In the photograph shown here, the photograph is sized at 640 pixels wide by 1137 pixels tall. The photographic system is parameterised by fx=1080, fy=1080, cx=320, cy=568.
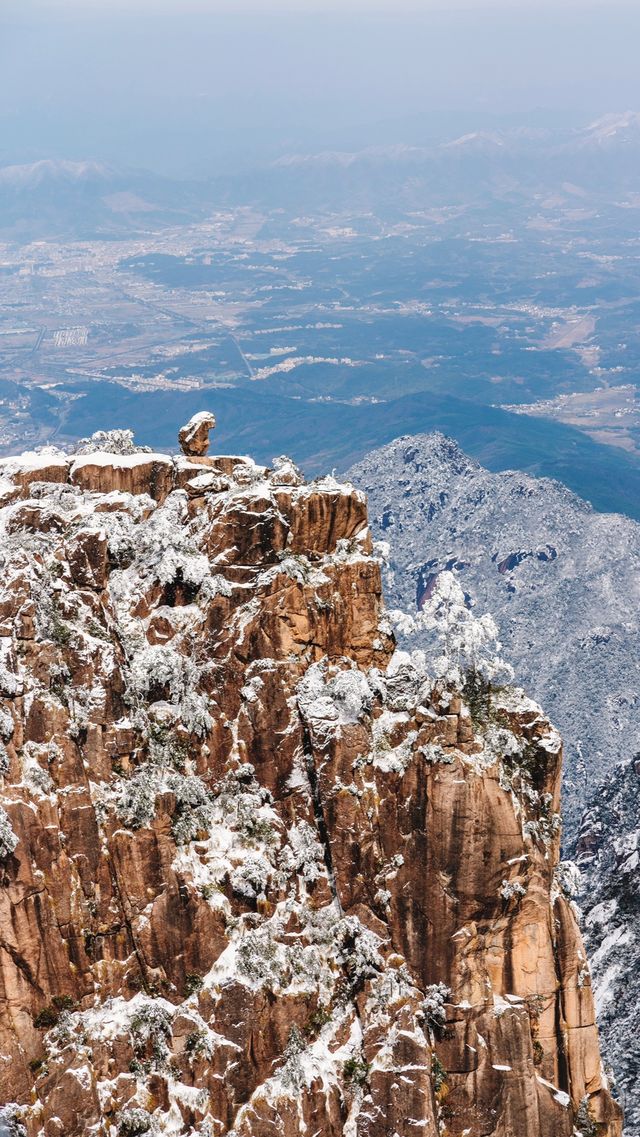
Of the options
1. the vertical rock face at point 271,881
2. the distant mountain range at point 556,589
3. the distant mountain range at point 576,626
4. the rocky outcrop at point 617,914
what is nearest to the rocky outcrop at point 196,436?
→ the vertical rock face at point 271,881

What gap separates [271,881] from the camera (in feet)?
147

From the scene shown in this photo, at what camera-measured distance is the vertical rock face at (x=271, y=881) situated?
4241 centimetres

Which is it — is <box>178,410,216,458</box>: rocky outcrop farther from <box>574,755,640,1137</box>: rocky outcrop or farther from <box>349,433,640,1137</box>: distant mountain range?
<box>574,755,640,1137</box>: rocky outcrop

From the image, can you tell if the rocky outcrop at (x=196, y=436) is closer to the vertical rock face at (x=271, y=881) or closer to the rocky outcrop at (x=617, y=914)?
the vertical rock face at (x=271, y=881)

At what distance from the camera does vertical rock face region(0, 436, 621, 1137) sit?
139ft

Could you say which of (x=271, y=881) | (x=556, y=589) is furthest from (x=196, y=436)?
(x=556, y=589)

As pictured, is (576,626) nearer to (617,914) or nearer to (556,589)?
(556,589)

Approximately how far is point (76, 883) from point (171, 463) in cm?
1958

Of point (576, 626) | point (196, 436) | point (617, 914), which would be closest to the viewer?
point (196, 436)

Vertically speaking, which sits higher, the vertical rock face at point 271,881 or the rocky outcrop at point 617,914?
the vertical rock face at point 271,881

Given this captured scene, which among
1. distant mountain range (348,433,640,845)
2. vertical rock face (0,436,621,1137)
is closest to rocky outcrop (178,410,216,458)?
vertical rock face (0,436,621,1137)

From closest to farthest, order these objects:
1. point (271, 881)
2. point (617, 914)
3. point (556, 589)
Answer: point (271, 881) → point (617, 914) → point (556, 589)

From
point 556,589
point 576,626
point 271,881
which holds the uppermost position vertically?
point 271,881

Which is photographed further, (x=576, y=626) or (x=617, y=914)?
(x=576, y=626)
